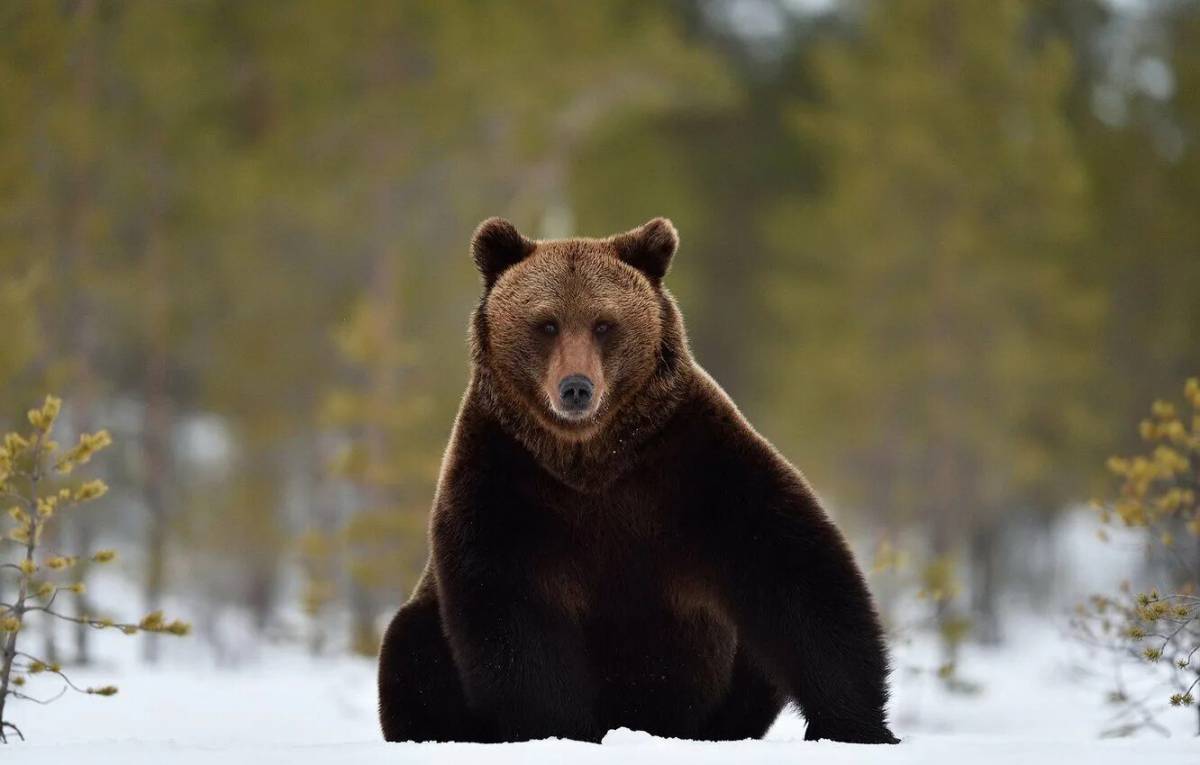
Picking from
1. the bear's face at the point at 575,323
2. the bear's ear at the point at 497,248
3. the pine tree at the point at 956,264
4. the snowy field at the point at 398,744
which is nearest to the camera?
the snowy field at the point at 398,744

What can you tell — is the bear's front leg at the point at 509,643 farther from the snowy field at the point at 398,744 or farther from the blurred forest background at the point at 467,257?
the blurred forest background at the point at 467,257

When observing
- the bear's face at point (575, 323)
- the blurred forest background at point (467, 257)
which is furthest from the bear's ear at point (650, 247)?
the blurred forest background at point (467, 257)

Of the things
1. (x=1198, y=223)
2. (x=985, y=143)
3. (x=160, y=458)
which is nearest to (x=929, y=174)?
(x=985, y=143)

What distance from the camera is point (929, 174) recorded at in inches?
757

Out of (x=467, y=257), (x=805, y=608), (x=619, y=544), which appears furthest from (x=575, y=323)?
(x=467, y=257)

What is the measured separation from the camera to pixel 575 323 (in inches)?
171

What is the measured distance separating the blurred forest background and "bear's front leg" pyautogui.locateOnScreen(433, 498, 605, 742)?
10.5 metres

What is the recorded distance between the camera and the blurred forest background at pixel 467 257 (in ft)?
53.8

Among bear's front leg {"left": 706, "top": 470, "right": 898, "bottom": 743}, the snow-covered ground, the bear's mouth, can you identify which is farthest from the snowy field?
the bear's mouth

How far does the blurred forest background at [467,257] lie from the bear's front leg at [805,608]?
35.3 feet

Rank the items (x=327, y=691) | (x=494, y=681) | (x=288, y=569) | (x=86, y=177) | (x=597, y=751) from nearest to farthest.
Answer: (x=597, y=751) < (x=494, y=681) < (x=327, y=691) < (x=86, y=177) < (x=288, y=569)

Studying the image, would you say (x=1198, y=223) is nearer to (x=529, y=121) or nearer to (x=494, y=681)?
(x=529, y=121)

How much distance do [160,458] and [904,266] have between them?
10158 millimetres

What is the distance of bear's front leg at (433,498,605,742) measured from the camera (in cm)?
409
